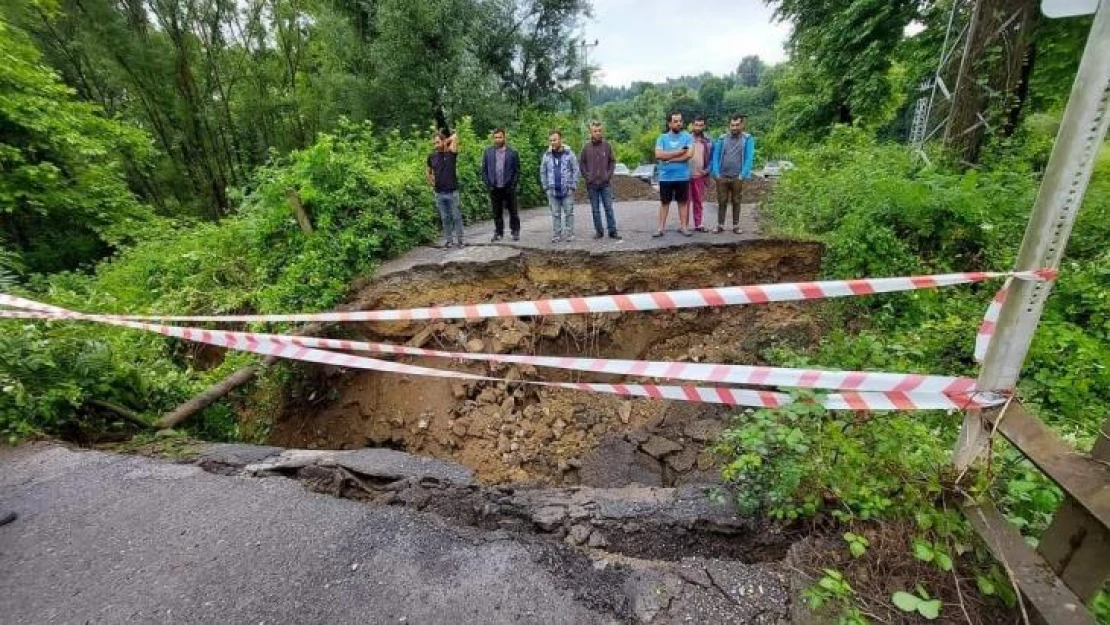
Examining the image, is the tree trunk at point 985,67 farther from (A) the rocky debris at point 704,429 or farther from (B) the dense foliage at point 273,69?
(B) the dense foliage at point 273,69

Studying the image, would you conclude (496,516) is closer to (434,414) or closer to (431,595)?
(431,595)

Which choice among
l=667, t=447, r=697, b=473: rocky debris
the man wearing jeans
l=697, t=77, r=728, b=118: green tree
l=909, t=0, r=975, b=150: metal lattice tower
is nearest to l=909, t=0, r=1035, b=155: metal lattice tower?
l=909, t=0, r=975, b=150: metal lattice tower

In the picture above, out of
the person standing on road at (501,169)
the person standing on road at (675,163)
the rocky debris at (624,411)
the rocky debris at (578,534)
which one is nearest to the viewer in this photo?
the rocky debris at (578,534)

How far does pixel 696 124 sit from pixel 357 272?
539 cm

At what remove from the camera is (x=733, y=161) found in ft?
22.5

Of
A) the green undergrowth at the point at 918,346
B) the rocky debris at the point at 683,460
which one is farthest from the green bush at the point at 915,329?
the rocky debris at the point at 683,460

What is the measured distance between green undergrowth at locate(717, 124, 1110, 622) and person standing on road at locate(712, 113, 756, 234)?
0.91m

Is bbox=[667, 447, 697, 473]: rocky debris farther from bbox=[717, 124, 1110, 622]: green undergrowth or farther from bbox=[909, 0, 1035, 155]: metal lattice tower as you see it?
bbox=[909, 0, 1035, 155]: metal lattice tower

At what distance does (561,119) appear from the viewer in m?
15.1

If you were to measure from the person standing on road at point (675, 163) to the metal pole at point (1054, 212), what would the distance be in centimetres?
507

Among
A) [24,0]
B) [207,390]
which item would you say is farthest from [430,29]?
[207,390]

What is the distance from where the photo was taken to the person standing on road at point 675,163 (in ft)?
21.9

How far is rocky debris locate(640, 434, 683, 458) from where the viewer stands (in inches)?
204

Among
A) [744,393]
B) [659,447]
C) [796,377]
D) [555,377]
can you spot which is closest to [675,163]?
[555,377]
